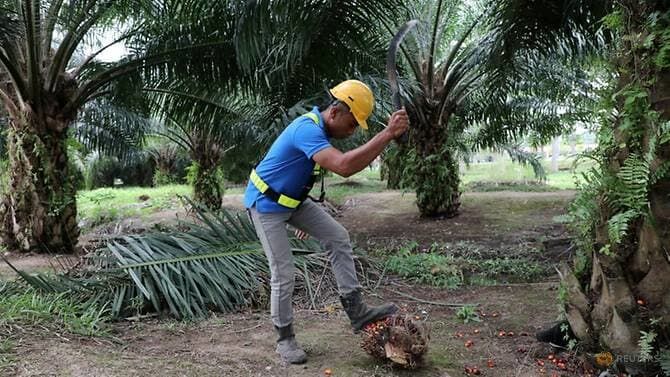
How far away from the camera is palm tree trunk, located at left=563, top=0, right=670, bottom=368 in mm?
2639

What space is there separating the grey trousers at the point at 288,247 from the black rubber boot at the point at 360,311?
49mm

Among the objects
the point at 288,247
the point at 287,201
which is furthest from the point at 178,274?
the point at 287,201

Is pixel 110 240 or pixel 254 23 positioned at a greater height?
pixel 254 23

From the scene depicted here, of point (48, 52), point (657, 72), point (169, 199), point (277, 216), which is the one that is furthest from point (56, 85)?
point (169, 199)

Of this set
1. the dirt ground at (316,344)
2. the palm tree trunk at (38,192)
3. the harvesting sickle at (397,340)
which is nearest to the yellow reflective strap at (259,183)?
the harvesting sickle at (397,340)

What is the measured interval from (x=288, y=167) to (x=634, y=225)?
5.87ft

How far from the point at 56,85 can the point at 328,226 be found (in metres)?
5.08

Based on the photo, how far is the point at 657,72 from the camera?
2.70 meters

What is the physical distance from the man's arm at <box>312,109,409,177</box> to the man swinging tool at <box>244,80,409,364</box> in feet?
0.08

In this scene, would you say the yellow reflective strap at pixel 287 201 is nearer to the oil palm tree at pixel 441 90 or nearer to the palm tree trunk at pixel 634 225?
the palm tree trunk at pixel 634 225

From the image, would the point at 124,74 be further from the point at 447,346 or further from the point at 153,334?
the point at 447,346

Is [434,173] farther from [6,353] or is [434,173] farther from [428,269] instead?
[6,353]

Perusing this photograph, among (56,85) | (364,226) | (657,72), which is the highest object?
(56,85)

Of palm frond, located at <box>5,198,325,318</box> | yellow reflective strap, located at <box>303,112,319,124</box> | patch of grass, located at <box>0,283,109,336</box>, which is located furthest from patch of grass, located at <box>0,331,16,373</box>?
yellow reflective strap, located at <box>303,112,319,124</box>
